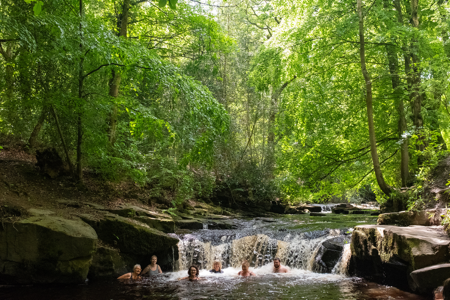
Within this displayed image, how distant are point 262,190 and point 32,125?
12.0 metres

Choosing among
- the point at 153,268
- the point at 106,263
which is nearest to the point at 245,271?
the point at 153,268

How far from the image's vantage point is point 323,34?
966 centimetres

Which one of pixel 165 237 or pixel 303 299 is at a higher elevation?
pixel 165 237

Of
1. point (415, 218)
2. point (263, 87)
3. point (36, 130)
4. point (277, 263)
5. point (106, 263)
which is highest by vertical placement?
point (263, 87)

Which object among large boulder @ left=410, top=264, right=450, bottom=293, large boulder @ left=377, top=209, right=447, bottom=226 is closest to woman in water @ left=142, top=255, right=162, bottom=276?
large boulder @ left=410, top=264, right=450, bottom=293

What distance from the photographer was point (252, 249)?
938 centimetres

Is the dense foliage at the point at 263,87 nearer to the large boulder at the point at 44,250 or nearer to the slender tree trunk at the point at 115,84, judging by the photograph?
the slender tree trunk at the point at 115,84

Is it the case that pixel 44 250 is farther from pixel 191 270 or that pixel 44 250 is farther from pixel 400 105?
pixel 400 105

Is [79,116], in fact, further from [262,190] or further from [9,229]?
[262,190]

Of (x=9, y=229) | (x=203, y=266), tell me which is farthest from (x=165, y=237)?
(x=9, y=229)

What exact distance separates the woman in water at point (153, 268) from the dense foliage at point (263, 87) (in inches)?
99.5

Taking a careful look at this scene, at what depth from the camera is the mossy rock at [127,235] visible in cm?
769

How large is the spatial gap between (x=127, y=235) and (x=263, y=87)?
20.9 feet

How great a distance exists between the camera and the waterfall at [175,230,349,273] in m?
8.80
